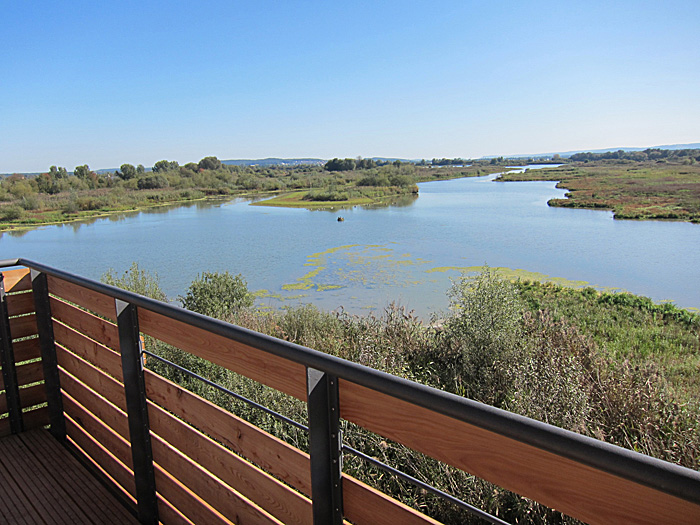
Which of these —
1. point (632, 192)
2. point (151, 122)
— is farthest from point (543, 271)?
point (151, 122)

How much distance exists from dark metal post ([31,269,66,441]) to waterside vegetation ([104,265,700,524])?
139 centimetres

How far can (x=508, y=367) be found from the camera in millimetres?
5219

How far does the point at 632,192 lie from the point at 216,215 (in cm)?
3107

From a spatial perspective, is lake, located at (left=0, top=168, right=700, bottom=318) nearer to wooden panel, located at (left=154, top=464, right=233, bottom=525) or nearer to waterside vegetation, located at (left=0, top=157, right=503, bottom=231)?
waterside vegetation, located at (left=0, top=157, right=503, bottom=231)

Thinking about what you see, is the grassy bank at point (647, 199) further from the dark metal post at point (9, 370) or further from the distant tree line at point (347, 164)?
the distant tree line at point (347, 164)

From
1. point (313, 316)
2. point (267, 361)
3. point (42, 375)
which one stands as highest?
point (267, 361)

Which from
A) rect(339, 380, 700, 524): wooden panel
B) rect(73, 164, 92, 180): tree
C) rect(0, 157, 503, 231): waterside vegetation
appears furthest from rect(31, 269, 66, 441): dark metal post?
rect(73, 164, 92, 180): tree

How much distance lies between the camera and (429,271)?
15.2 metres

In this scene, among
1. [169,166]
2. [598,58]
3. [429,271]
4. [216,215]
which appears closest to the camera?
[429,271]

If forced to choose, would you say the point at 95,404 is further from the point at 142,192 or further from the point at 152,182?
the point at 152,182

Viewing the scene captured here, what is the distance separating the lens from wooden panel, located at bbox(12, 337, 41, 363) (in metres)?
2.40

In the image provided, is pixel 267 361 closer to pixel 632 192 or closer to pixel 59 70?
pixel 59 70

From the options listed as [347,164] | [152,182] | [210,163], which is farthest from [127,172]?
[347,164]

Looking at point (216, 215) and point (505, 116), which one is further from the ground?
point (505, 116)
